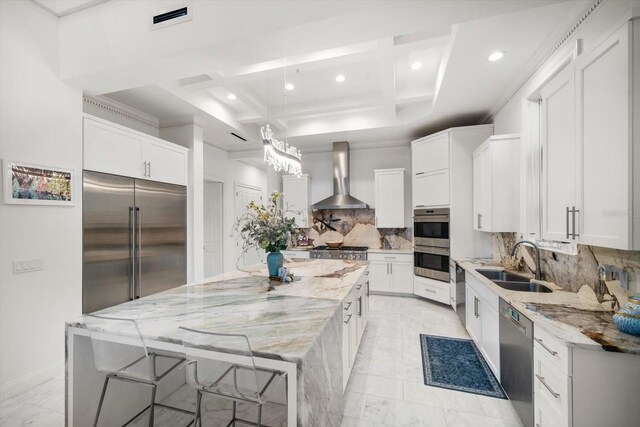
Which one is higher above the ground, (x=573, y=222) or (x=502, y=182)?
(x=502, y=182)

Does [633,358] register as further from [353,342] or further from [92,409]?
[92,409]

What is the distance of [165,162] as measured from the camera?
3609 mm

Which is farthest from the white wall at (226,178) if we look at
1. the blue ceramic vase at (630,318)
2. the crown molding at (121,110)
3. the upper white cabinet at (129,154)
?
the blue ceramic vase at (630,318)

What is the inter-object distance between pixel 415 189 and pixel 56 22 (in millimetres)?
4705

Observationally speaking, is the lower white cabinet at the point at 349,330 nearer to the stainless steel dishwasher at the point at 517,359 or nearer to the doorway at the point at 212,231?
the stainless steel dishwasher at the point at 517,359

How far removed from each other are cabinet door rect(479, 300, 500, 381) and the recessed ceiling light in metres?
2.24

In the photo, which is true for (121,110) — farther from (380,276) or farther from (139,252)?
(380,276)

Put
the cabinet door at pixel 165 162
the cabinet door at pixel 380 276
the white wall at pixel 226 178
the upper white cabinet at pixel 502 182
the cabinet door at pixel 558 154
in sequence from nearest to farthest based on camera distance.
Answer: the cabinet door at pixel 558 154 → the upper white cabinet at pixel 502 182 → the cabinet door at pixel 165 162 → the cabinet door at pixel 380 276 → the white wall at pixel 226 178

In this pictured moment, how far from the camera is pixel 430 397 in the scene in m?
2.15

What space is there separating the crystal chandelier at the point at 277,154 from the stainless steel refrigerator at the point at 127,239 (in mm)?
1709

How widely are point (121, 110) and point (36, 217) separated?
6.20 ft

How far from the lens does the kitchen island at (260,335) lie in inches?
Result: 46.8

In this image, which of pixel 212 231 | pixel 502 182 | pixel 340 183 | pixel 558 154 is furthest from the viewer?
pixel 212 231

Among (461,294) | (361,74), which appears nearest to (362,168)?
(361,74)
